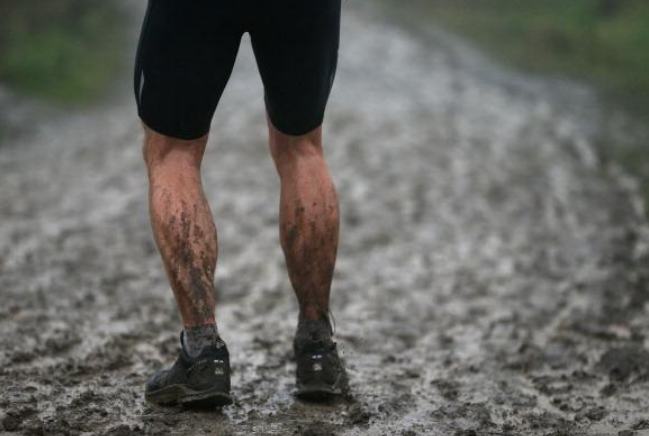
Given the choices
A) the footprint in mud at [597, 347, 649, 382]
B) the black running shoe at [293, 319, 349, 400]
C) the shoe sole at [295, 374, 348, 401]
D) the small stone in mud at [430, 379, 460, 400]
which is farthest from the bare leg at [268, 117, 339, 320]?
the footprint in mud at [597, 347, 649, 382]

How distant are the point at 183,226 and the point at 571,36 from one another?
12.0 metres

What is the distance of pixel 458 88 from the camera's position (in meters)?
10.8

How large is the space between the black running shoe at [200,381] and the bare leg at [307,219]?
0.34m

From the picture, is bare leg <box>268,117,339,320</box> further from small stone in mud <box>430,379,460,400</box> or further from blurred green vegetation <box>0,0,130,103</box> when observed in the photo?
blurred green vegetation <box>0,0,130,103</box>

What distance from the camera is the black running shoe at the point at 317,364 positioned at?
2.67 metres

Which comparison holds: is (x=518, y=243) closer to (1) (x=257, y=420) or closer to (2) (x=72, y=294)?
(2) (x=72, y=294)

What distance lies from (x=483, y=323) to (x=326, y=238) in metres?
1.45

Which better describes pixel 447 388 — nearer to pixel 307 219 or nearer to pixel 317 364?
pixel 317 364

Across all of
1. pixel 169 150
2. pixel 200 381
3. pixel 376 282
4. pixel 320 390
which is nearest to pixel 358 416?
pixel 320 390

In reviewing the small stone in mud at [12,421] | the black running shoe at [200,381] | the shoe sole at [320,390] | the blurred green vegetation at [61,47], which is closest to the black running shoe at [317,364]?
the shoe sole at [320,390]

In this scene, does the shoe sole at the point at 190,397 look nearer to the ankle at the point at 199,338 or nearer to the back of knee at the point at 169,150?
the ankle at the point at 199,338

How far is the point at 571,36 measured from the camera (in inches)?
530

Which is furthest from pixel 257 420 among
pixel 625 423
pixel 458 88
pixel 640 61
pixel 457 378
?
pixel 640 61

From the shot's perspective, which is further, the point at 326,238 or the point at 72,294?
the point at 72,294
